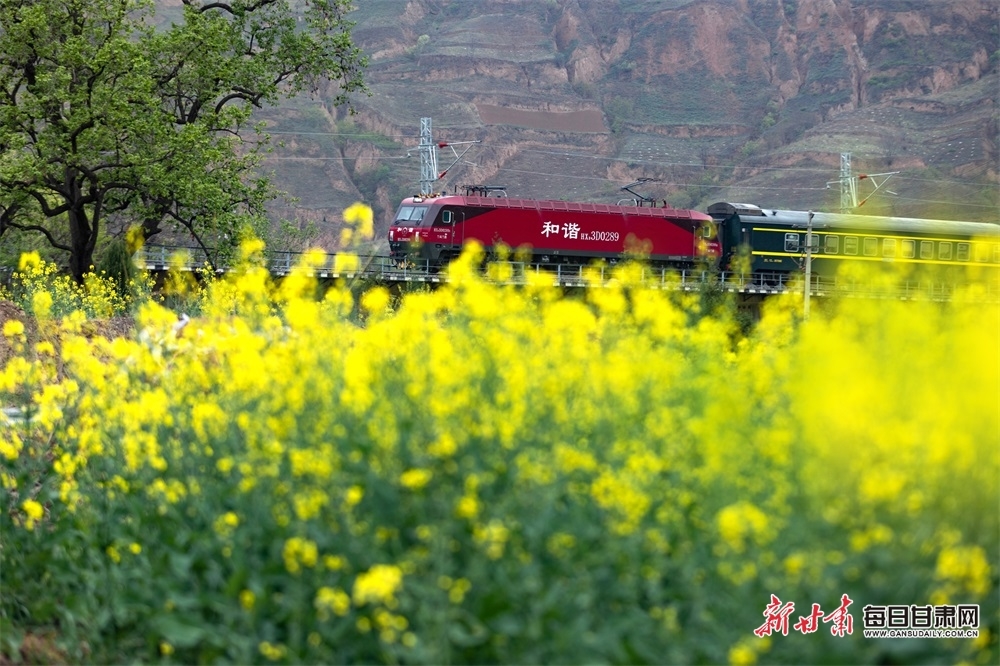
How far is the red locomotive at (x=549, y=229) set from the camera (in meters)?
30.8

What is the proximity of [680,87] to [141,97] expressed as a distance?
125 metres

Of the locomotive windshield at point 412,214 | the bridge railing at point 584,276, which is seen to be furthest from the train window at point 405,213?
the bridge railing at point 584,276

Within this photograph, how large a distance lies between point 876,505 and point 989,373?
31.4 inches

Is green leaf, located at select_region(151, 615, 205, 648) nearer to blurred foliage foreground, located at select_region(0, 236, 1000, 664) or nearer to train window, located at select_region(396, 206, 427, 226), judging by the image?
blurred foliage foreground, located at select_region(0, 236, 1000, 664)

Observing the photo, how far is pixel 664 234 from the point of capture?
34094 millimetres

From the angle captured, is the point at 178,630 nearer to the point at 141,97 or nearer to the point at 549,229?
the point at 141,97

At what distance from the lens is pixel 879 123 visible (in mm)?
116438

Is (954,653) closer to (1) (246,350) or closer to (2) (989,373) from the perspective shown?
(2) (989,373)

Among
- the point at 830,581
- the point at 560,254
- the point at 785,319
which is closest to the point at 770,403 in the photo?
the point at 830,581

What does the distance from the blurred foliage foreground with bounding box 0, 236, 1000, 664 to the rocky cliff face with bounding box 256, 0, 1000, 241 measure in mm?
101283

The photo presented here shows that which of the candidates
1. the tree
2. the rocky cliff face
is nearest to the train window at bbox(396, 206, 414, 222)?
the tree

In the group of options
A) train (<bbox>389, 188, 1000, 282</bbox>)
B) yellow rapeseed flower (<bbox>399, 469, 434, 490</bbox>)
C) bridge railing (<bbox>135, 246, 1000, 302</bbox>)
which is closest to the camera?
yellow rapeseed flower (<bbox>399, 469, 434, 490</bbox>)

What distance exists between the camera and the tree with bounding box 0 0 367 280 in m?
22.3

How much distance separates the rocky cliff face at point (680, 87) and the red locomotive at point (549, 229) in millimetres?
71642
